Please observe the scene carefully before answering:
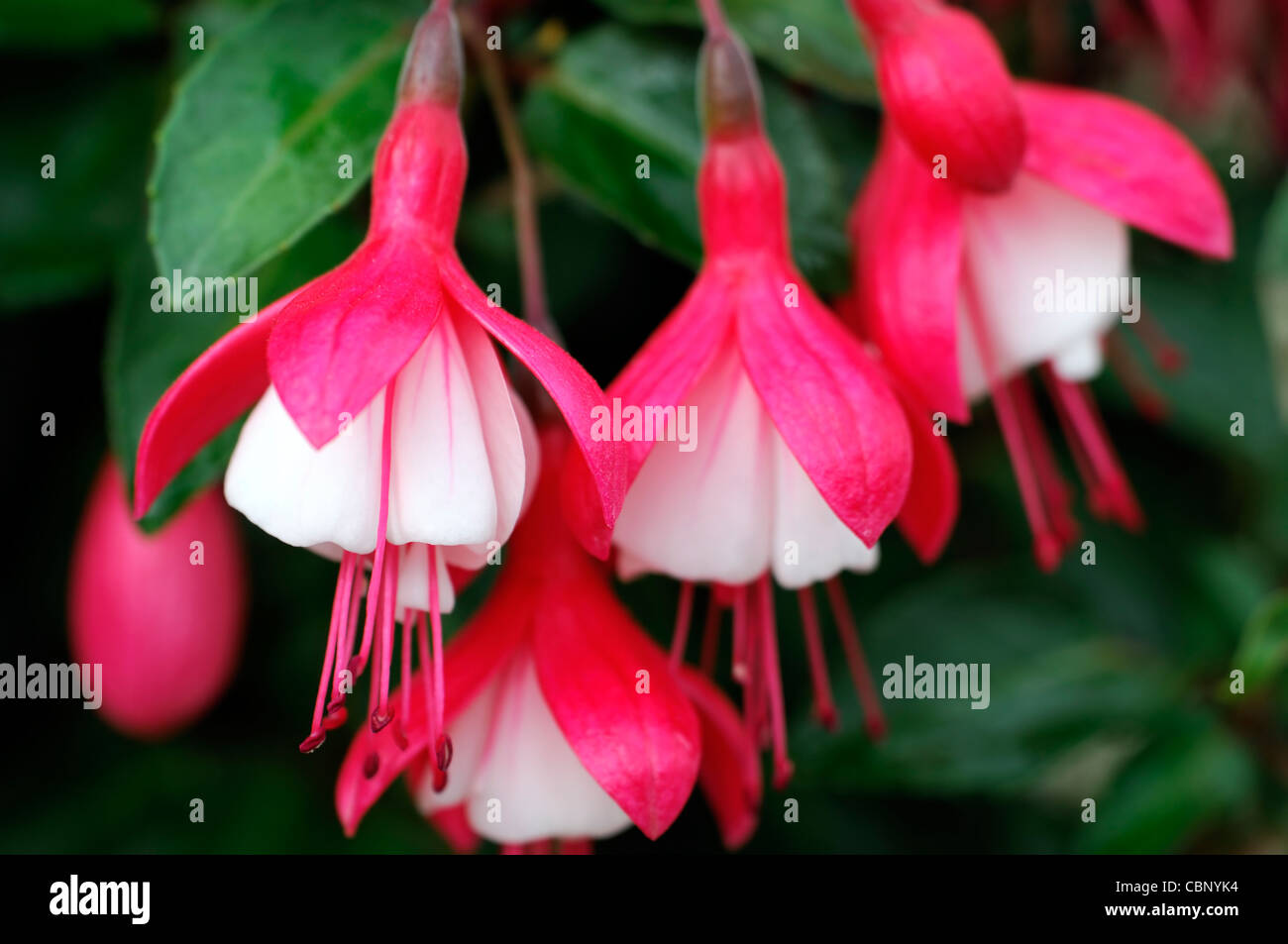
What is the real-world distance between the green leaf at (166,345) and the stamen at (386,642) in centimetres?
12

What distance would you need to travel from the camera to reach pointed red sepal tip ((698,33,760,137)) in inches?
17.6

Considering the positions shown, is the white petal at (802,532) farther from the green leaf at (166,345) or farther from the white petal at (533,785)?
the green leaf at (166,345)

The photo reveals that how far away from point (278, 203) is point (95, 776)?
49 cm

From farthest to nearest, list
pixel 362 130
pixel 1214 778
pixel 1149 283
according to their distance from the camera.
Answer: pixel 1149 283
pixel 1214 778
pixel 362 130

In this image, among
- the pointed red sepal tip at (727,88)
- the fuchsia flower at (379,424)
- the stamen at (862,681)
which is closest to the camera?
the fuchsia flower at (379,424)

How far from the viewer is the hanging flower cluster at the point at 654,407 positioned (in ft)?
1.19

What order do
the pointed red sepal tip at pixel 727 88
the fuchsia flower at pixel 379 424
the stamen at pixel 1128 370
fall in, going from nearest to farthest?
the fuchsia flower at pixel 379 424 → the pointed red sepal tip at pixel 727 88 → the stamen at pixel 1128 370

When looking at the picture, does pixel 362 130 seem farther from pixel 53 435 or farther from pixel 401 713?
pixel 53 435

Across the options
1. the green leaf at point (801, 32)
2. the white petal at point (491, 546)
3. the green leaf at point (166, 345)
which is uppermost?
the green leaf at point (801, 32)

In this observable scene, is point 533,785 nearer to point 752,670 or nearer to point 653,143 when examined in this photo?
point 752,670

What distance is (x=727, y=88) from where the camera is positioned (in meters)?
0.45

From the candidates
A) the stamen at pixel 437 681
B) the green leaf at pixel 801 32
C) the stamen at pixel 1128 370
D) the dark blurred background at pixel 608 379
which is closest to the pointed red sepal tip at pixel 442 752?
the stamen at pixel 437 681
